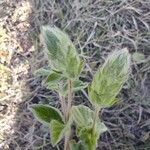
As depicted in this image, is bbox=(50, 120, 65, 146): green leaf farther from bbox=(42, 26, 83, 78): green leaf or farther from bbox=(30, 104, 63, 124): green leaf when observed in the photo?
bbox=(42, 26, 83, 78): green leaf

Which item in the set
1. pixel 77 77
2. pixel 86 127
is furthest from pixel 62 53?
pixel 86 127

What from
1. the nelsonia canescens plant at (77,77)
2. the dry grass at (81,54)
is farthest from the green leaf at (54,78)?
the dry grass at (81,54)

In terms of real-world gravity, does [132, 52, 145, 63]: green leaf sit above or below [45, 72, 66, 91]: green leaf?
below

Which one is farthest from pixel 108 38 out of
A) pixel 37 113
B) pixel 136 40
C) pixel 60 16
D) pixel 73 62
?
pixel 73 62

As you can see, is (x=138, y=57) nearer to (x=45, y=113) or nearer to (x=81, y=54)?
(x=81, y=54)

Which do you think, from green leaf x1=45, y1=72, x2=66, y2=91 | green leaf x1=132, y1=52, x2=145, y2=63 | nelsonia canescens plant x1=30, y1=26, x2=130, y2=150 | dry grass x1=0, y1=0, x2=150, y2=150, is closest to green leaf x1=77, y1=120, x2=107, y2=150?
nelsonia canescens plant x1=30, y1=26, x2=130, y2=150

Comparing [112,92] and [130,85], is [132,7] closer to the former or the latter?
[130,85]
